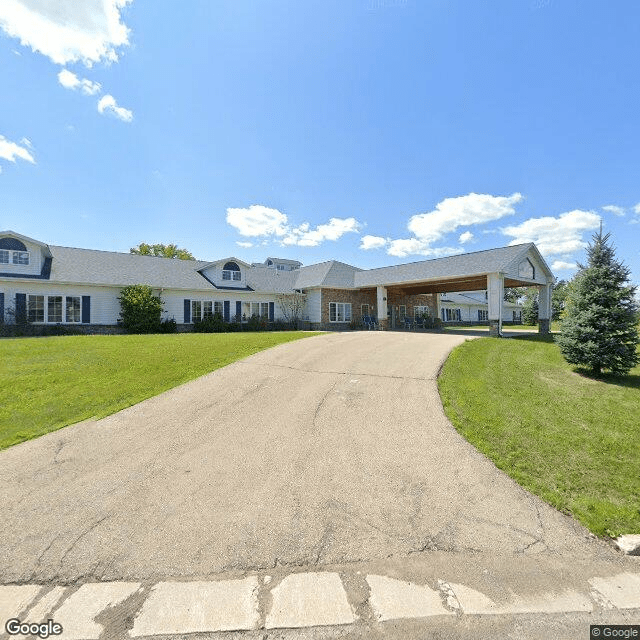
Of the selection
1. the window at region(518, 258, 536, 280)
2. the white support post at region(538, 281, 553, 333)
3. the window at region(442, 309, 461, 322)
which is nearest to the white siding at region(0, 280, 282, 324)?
the window at region(518, 258, 536, 280)

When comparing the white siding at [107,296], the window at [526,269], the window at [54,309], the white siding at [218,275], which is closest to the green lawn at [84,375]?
the window at [54,309]

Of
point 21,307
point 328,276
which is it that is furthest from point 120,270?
point 328,276

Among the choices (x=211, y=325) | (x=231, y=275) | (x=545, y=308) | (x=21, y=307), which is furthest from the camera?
(x=231, y=275)

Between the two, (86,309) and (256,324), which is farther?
(256,324)

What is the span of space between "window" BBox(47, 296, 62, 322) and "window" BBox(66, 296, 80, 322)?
1.33 ft

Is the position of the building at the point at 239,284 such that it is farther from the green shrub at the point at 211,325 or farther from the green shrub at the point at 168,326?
the green shrub at the point at 168,326

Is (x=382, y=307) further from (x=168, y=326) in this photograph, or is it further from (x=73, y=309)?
(x=73, y=309)

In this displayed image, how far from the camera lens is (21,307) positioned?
755 inches

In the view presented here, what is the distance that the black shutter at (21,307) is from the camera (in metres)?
19.0

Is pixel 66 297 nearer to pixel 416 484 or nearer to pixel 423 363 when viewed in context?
pixel 423 363

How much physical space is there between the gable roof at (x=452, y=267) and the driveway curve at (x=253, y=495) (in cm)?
1476

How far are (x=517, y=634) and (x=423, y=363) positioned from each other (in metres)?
8.50

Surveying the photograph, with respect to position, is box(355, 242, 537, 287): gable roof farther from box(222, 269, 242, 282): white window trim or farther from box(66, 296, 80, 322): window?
box(66, 296, 80, 322): window

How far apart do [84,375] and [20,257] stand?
16602 mm
